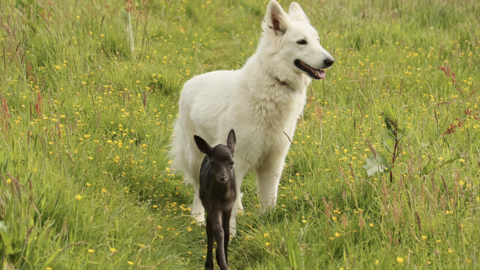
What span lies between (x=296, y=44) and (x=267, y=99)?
0.55m

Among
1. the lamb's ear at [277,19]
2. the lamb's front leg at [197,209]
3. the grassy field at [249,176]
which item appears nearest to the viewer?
the grassy field at [249,176]

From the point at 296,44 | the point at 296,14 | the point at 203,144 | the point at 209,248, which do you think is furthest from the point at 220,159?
the point at 296,14

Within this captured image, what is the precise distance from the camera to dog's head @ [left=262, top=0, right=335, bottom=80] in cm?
399

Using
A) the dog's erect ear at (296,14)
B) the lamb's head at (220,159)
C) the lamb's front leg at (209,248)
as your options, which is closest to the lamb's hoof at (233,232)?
the lamb's front leg at (209,248)

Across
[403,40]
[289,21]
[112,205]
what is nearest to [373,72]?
[403,40]

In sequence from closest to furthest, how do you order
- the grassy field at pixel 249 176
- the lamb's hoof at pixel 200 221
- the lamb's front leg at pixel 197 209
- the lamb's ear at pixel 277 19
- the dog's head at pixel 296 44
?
the grassy field at pixel 249 176
the dog's head at pixel 296 44
the lamb's ear at pixel 277 19
the lamb's hoof at pixel 200 221
the lamb's front leg at pixel 197 209

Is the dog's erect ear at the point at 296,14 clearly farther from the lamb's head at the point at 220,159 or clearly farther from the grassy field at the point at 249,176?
the lamb's head at the point at 220,159

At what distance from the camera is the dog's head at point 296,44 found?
3.99 meters

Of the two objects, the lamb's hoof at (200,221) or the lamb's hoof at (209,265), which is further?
the lamb's hoof at (200,221)

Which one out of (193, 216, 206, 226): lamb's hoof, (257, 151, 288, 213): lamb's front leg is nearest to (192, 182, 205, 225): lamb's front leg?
(193, 216, 206, 226): lamb's hoof

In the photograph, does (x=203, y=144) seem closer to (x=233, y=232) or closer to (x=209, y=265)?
(x=209, y=265)

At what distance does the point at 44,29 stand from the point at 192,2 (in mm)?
3810

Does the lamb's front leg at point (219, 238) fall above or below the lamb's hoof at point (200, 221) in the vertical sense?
above

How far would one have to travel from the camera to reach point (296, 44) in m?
4.09
